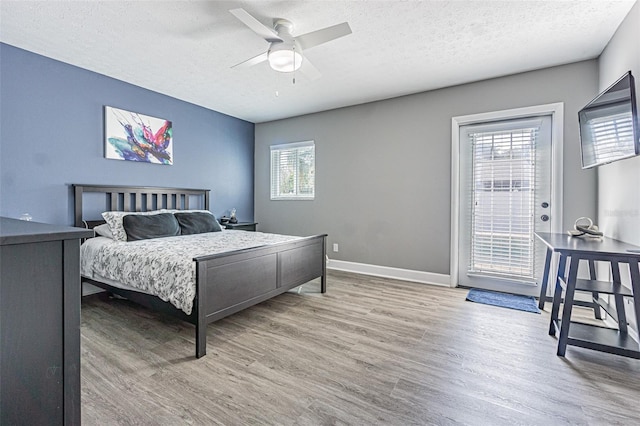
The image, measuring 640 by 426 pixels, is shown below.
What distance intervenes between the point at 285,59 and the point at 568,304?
2785 millimetres

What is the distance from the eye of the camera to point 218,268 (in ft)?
7.50

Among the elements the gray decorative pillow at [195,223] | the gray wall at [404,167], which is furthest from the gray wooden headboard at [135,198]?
the gray wall at [404,167]

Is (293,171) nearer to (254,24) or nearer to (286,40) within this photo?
(286,40)

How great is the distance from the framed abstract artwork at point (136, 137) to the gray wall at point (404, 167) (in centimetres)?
193

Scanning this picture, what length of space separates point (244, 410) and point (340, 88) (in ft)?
11.7

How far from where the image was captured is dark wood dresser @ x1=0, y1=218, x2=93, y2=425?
2.59ft

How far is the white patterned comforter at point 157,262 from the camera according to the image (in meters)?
2.18

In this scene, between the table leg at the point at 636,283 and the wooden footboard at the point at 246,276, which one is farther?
the wooden footboard at the point at 246,276

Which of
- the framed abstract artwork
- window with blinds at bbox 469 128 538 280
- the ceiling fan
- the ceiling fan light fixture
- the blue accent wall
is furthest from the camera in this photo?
the framed abstract artwork

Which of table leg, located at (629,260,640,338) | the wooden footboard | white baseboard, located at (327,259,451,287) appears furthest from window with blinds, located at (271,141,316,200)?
table leg, located at (629,260,640,338)

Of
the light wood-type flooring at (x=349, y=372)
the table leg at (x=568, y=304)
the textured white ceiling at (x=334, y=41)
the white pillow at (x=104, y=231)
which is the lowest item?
the light wood-type flooring at (x=349, y=372)

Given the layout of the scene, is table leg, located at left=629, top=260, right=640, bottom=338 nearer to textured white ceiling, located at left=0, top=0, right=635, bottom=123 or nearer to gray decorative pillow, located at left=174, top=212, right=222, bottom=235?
textured white ceiling, located at left=0, top=0, right=635, bottom=123

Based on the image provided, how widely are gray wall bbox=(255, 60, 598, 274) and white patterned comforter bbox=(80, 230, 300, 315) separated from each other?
1.63 m

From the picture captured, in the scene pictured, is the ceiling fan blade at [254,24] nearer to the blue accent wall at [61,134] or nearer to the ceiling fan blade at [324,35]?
the ceiling fan blade at [324,35]
